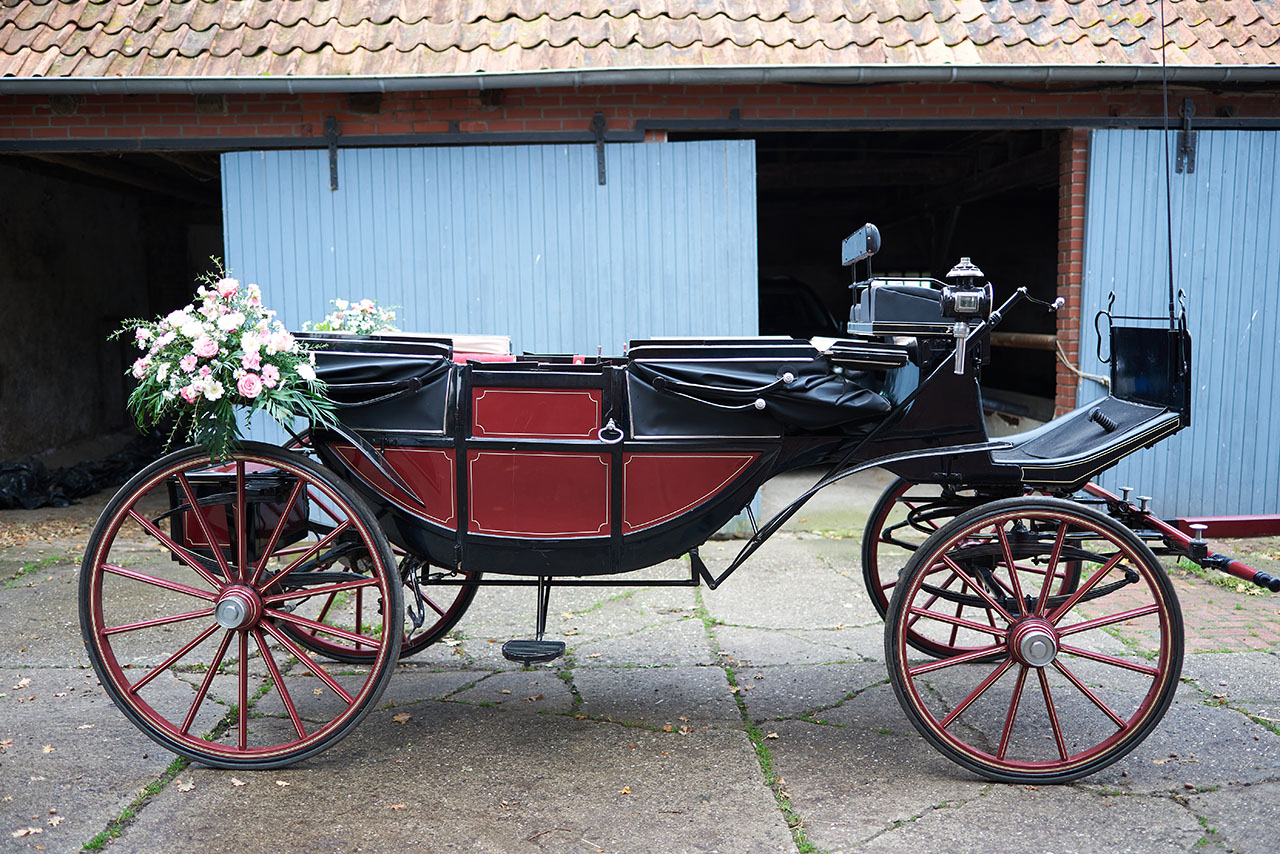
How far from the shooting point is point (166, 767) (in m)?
3.26

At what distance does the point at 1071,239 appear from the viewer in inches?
255

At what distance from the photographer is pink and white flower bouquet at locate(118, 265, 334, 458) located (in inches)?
118

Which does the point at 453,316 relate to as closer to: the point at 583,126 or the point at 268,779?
the point at 583,126

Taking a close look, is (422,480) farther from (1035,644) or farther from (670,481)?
(1035,644)

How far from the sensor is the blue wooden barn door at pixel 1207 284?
20.9ft

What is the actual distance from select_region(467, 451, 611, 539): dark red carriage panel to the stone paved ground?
77 cm

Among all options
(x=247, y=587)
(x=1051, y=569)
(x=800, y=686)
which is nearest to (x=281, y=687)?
(x=247, y=587)

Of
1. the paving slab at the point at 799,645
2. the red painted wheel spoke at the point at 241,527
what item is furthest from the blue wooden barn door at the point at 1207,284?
the red painted wheel spoke at the point at 241,527

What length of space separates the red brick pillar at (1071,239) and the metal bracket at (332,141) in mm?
4616

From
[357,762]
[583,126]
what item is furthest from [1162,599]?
[583,126]

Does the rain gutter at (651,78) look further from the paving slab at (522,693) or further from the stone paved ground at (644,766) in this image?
the paving slab at (522,693)

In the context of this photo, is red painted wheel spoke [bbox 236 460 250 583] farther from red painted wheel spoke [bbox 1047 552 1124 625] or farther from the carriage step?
red painted wheel spoke [bbox 1047 552 1124 625]

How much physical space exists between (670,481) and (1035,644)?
1.23 m

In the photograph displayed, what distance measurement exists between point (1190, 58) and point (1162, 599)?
14.3ft
